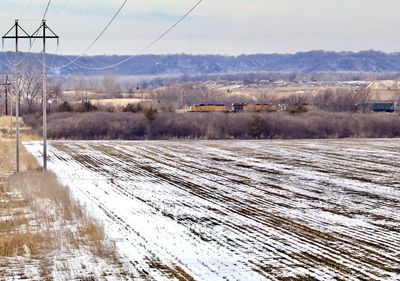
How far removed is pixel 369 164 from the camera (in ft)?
136

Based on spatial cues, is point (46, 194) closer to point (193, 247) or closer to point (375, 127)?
point (193, 247)

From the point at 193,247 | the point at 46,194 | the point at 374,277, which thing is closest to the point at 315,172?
the point at 46,194

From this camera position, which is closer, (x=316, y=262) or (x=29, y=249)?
(x=316, y=262)

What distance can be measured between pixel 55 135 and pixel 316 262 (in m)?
63.3

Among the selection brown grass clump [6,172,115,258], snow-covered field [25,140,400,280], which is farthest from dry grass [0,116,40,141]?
brown grass clump [6,172,115,258]

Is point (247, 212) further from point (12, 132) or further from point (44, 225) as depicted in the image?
point (12, 132)

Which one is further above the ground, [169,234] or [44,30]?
[44,30]

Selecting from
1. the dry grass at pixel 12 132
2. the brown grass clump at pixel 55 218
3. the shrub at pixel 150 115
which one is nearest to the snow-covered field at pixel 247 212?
the brown grass clump at pixel 55 218

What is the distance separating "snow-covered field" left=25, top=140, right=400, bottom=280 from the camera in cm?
1684

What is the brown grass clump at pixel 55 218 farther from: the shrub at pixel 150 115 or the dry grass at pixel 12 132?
the shrub at pixel 150 115

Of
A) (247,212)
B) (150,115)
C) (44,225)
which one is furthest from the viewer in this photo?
(150,115)

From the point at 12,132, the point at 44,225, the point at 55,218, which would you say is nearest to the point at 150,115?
the point at 12,132

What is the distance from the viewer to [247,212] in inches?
969

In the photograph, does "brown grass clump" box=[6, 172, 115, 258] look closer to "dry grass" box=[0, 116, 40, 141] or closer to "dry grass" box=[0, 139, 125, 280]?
"dry grass" box=[0, 139, 125, 280]
